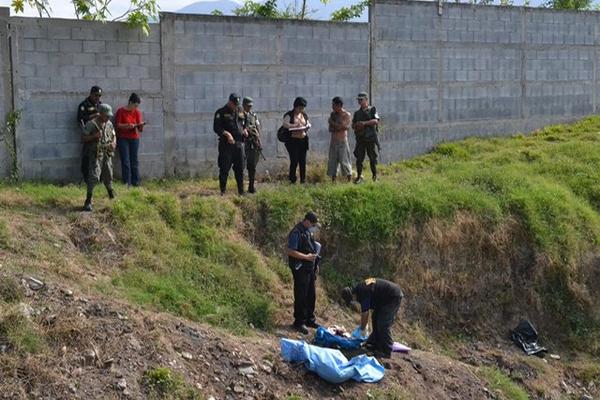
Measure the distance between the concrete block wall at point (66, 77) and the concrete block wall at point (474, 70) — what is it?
5026 millimetres

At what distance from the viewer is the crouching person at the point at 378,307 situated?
1161 cm

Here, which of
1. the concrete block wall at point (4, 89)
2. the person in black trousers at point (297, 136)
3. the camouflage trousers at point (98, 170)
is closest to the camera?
the camouflage trousers at point (98, 170)

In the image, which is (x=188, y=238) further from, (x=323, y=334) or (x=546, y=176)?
(x=546, y=176)

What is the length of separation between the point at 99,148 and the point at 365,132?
196 inches

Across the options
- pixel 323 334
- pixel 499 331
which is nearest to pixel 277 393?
pixel 323 334

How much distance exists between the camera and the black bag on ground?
550 inches

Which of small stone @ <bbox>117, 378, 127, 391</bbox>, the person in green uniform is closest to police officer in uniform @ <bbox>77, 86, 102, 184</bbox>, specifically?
the person in green uniform

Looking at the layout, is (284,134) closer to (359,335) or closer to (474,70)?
(359,335)

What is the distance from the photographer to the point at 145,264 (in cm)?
1191

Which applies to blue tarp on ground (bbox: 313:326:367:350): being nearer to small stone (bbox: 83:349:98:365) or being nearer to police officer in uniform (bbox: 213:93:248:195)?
small stone (bbox: 83:349:98:365)

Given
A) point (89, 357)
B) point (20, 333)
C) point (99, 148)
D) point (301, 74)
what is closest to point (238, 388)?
point (89, 357)

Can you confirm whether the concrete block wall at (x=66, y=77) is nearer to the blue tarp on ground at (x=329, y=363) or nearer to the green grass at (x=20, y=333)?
the green grass at (x=20, y=333)

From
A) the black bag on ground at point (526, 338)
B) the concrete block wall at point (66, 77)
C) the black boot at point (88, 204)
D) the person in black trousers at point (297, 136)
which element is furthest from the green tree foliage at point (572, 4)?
the black boot at point (88, 204)

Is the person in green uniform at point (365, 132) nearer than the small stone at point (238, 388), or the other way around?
the small stone at point (238, 388)
